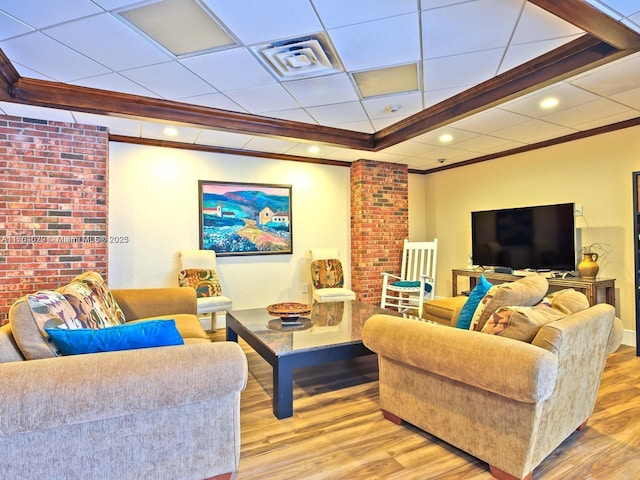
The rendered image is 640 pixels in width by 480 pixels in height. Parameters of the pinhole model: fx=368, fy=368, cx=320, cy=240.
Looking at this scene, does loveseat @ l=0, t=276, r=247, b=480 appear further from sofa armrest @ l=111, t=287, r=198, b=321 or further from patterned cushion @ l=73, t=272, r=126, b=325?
sofa armrest @ l=111, t=287, r=198, b=321

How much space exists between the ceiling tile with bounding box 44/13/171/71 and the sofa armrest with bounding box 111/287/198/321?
68.7 inches

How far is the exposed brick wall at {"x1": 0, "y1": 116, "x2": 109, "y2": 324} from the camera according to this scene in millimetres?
3326

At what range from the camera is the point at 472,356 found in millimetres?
1592

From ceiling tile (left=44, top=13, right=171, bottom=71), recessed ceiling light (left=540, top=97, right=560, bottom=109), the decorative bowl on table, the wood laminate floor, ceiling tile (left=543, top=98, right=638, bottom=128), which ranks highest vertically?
ceiling tile (left=44, top=13, right=171, bottom=71)

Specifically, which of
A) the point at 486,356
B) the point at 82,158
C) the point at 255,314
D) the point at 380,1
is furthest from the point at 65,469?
the point at 82,158

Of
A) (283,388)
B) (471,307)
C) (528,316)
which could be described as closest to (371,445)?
(283,388)

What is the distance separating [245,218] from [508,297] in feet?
11.4

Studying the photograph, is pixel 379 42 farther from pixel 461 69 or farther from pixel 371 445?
pixel 371 445

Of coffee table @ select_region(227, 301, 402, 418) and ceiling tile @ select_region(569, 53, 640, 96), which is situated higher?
ceiling tile @ select_region(569, 53, 640, 96)

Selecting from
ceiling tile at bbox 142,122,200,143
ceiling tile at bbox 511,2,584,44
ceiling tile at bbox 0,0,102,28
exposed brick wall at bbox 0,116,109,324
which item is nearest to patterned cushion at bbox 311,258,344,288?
ceiling tile at bbox 142,122,200,143

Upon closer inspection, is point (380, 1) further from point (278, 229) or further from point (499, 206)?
point (499, 206)

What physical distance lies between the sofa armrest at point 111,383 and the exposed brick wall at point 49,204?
2611 mm

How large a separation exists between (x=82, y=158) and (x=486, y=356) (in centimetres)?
386

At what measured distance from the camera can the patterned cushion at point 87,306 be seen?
1859 millimetres
